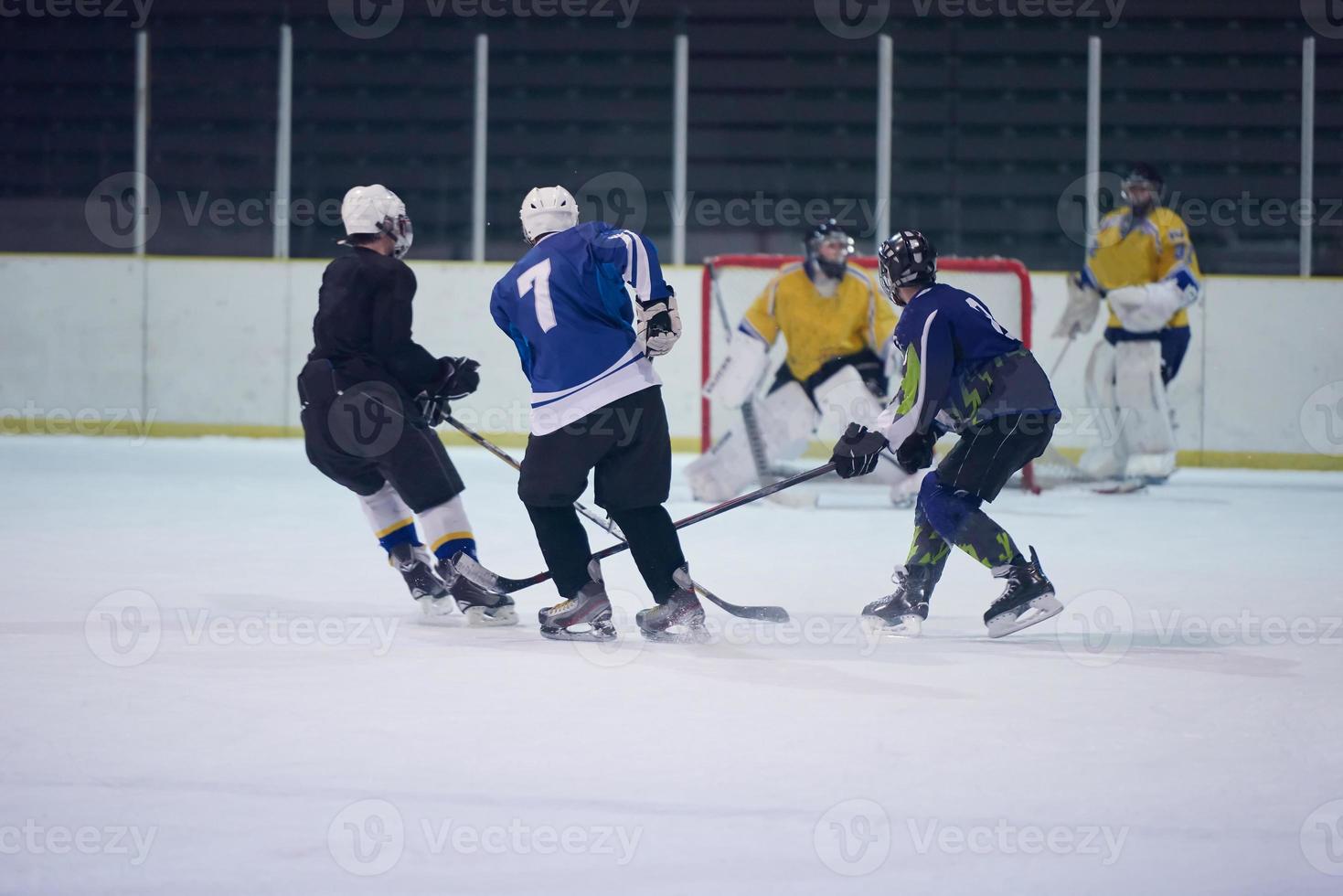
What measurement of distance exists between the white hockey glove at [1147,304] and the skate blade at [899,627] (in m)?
3.65

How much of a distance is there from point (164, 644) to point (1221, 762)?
2020 millimetres

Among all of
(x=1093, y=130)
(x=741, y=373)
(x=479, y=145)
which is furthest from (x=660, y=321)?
(x=1093, y=130)

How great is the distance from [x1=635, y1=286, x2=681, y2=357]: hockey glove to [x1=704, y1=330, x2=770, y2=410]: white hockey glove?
113 inches

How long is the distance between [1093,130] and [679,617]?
5.72 meters

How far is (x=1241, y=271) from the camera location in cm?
840

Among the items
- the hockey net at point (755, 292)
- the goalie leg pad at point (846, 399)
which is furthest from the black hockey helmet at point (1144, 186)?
the goalie leg pad at point (846, 399)

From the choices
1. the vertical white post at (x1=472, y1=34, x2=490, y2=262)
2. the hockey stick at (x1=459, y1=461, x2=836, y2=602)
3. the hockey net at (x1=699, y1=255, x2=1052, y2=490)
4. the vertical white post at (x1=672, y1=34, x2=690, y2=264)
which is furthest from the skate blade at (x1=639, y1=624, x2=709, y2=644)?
the vertical white post at (x1=472, y1=34, x2=490, y2=262)

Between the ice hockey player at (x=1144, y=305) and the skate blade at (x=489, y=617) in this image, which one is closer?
the skate blade at (x=489, y=617)

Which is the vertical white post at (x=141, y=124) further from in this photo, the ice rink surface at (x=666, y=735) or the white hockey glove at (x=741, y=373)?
the ice rink surface at (x=666, y=735)

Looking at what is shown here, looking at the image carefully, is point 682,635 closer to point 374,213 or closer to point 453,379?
point 453,379

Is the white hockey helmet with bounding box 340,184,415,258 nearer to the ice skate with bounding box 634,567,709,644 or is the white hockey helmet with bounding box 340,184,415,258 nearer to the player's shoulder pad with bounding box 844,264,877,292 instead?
the ice skate with bounding box 634,567,709,644

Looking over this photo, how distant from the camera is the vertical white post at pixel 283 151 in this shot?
8.55 meters

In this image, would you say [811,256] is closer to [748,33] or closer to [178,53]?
[748,33]

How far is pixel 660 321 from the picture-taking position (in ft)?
11.0
